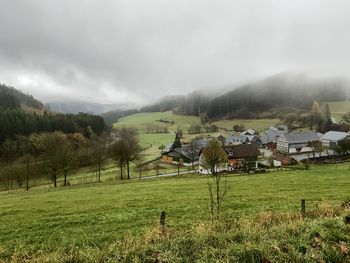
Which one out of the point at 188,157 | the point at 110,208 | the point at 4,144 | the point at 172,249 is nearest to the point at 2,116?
the point at 4,144

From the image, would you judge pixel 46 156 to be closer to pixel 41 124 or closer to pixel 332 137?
pixel 41 124

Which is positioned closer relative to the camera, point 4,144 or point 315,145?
point 315,145

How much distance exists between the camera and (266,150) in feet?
365

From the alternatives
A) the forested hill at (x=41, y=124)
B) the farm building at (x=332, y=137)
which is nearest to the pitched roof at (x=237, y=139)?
the farm building at (x=332, y=137)

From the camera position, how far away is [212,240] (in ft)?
24.3

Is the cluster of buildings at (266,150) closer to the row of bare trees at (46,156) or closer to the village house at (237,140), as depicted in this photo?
the village house at (237,140)

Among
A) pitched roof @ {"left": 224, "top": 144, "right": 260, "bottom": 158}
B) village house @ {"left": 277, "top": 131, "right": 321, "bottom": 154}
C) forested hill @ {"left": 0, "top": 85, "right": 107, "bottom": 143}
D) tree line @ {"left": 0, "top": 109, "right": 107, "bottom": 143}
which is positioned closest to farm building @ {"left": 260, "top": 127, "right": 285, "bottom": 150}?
village house @ {"left": 277, "top": 131, "right": 321, "bottom": 154}

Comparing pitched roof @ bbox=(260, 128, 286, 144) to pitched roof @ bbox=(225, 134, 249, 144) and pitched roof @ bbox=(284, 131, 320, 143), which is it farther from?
pitched roof @ bbox=(284, 131, 320, 143)

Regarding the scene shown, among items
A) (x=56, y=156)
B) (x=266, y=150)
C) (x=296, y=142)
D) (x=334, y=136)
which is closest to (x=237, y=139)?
(x=266, y=150)

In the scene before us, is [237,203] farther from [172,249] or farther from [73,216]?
[172,249]

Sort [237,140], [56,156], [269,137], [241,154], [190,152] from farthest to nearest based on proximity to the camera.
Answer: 1. [269,137]
2. [237,140]
3. [190,152]
4. [241,154]
5. [56,156]

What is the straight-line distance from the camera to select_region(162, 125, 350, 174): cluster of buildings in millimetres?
85250

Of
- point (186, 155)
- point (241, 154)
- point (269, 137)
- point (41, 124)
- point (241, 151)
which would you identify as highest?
point (41, 124)

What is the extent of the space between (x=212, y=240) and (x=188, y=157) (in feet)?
295
